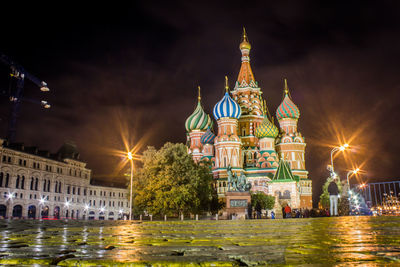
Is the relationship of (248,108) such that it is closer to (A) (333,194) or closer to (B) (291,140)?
(B) (291,140)

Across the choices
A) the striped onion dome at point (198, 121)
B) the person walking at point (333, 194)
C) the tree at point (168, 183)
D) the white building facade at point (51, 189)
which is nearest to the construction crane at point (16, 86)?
the white building facade at point (51, 189)

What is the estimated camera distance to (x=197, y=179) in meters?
37.9

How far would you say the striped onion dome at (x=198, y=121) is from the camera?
244 feet

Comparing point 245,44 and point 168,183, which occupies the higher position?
point 245,44

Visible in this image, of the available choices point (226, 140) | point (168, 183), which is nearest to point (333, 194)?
point (168, 183)

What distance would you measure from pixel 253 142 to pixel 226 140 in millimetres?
10691

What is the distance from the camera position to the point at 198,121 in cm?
7438

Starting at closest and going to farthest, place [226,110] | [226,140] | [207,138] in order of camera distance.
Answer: [226,140]
[226,110]
[207,138]

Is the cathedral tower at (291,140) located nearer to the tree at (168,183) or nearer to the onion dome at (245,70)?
the onion dome at (245,70)

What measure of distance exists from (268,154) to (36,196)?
43810 mm

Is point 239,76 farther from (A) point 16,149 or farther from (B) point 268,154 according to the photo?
(A) point 16,149

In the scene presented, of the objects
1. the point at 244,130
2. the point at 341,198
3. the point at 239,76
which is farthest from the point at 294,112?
the point at 341,198

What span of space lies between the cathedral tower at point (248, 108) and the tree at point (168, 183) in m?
30.0

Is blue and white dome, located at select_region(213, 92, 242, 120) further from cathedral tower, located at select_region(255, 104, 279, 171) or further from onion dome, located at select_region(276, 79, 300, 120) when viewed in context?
onion dome, located at select_region(276, 79, 300, 120)
